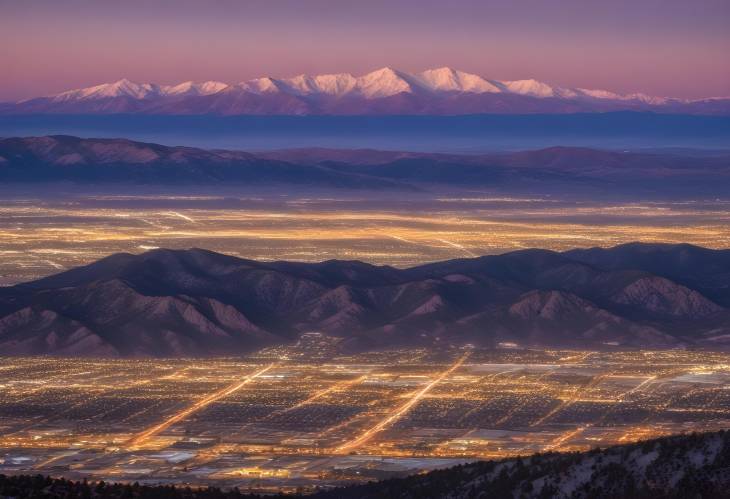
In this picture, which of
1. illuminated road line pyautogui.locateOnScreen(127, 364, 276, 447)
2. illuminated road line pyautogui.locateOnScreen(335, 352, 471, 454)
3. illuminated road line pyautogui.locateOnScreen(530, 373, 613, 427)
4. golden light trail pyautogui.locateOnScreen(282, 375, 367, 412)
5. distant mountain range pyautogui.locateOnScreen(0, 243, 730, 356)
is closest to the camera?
illuminated road line pyautogui.locateOnScreen(335, 352, 471, 454)

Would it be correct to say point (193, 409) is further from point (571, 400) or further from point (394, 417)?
point (571, 400)

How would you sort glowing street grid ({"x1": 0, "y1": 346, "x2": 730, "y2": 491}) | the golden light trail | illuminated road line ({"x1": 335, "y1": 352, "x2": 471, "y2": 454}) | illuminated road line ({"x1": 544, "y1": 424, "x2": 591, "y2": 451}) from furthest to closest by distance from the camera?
the golden light trail, illuminated road line ({"x1": 335, "y1": 352, "x2": 471, "y2": 454}), illuminated road line ({"x1": 544, "y1": 424, "x2": 591, "y2": 451}), glowing street grid ({"x1": 0, "y1": 346, "x2": 730, "y2": 491})

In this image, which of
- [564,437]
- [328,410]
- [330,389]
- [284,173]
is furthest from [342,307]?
[284,173]

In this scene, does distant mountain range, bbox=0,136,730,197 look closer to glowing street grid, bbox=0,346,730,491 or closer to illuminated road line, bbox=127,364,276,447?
glowing street grid, bbox=0,346,730,491

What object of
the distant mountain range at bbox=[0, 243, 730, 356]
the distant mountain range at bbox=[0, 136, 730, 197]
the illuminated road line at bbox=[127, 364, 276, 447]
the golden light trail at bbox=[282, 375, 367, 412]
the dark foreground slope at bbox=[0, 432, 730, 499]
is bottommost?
the illuminated road line at bbox=[127, 364, 276, 447]

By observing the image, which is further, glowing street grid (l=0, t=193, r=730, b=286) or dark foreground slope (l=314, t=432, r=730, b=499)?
glowing street grid (l=0, t=193, r=730, b=286)

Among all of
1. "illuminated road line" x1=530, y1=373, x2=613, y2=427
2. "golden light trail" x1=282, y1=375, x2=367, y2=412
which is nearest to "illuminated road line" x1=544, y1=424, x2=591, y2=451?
"illuminated road line" x1=530, y1=373, x2=613, y2=427

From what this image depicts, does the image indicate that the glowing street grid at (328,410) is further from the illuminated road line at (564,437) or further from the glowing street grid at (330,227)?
the glowing street grid at (330,227)
